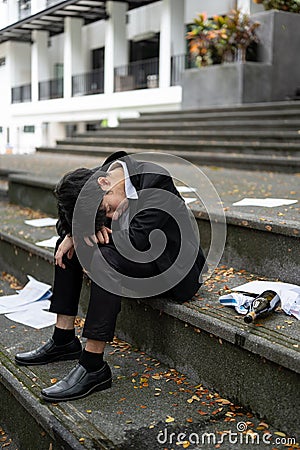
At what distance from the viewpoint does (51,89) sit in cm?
1769

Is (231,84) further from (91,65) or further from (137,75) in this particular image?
(91,65)

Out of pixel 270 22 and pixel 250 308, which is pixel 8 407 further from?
pixel 270 22

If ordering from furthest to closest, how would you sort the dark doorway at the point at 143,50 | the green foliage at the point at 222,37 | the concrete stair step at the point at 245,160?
the dark doorway at the point at 143,50 → the green foliage at the point at 222,37 → the concrete stair step at the point at 245,160

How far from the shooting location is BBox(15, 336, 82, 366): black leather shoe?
2.05 metres

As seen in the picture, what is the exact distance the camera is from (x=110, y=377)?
1886 mm

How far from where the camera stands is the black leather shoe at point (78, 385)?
1.80 metres

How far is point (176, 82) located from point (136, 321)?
10992 mm

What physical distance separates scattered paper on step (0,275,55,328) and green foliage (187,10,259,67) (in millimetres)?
5084

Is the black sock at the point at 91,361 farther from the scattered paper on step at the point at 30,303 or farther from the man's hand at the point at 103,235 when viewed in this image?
the scattered paper on step at the point at 30,303

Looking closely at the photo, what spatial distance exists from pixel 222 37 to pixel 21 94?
12009 millimetres

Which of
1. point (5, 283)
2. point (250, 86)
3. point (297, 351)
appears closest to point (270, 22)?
point (250, 86)

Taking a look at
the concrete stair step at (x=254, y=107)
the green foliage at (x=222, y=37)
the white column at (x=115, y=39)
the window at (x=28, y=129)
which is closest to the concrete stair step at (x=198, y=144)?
the concrete stair step at (x=254, y=107)

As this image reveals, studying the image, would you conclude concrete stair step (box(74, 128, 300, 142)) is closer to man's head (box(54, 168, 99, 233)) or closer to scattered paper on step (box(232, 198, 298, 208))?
scattered paper on step (box(232, 198, 298, 208))

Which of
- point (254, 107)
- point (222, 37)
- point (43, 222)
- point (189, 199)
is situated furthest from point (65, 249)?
point (222, 37)
